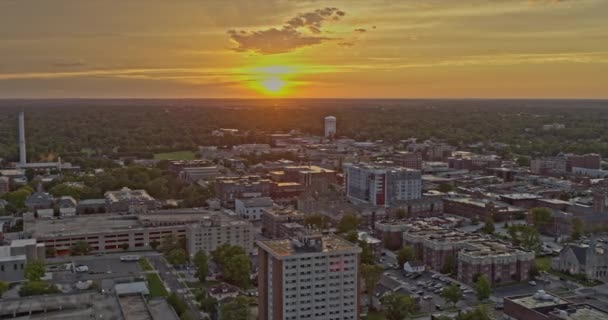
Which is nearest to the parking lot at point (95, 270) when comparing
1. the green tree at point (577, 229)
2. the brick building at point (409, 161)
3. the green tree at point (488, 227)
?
the green tree at point (488, 227)

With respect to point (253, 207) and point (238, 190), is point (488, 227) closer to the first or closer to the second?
point (253, 207)

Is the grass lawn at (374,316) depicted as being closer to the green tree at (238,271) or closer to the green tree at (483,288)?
the green tree at (483,288)

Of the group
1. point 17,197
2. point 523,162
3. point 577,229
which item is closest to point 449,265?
point 577,229

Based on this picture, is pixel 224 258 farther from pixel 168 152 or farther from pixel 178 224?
pixel 168 152

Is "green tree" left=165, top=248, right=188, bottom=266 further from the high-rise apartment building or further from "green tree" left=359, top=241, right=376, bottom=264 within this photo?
the high-rise apartment building

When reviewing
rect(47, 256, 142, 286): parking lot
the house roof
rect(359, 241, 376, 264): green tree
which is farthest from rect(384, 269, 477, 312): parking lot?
rect(47, 256, 142, 286): parking lot

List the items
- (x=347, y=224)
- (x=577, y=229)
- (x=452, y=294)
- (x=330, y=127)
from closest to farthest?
(x=452, y=294)
(x=577, y=229)
(x=347, y=224)
(x=330, y=127)

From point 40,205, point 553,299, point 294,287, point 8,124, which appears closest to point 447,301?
point 553,299
